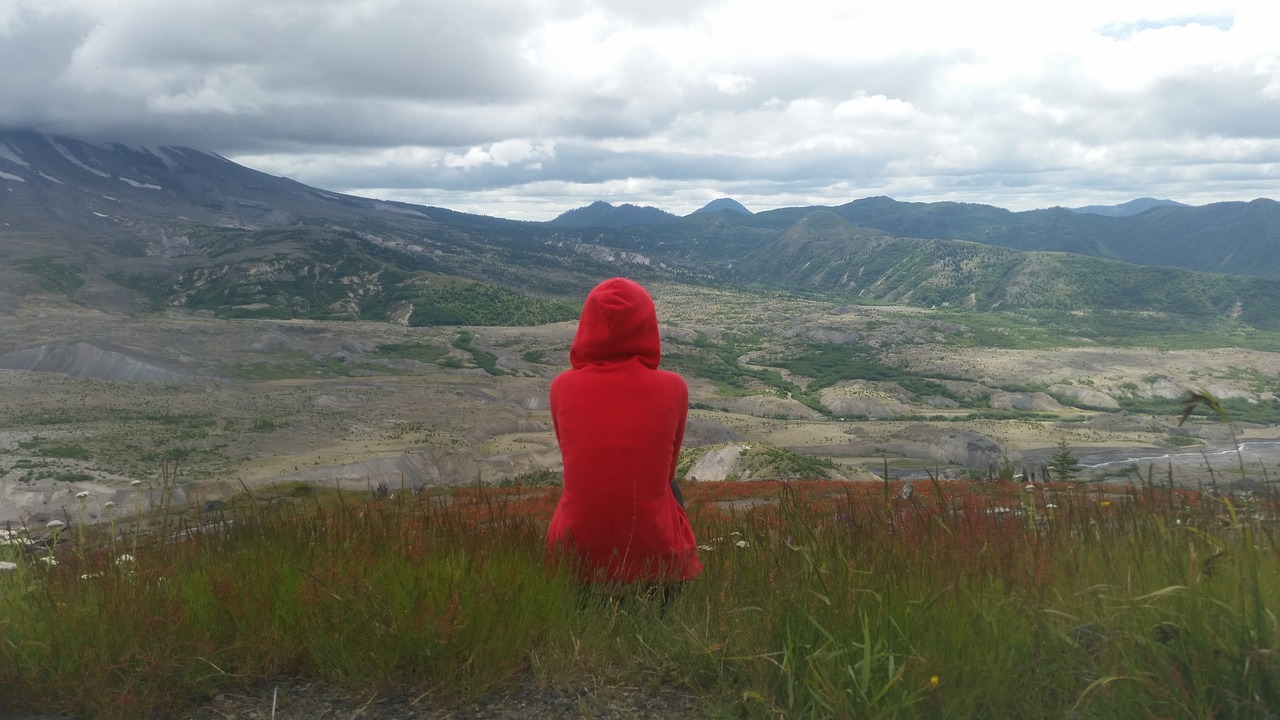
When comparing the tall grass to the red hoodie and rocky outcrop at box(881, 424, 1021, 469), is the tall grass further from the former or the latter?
rocky outcrop at box(881, 424, 1021, 469)

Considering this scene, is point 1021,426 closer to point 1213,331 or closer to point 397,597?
point 397,597

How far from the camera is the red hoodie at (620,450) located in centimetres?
360

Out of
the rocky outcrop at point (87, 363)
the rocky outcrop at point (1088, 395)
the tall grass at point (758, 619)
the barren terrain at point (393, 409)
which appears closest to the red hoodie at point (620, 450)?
the tall grass at point (758, 619)

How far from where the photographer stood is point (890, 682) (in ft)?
7.37

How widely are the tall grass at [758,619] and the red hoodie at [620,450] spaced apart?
179 mm

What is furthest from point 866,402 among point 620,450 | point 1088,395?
point 620,450

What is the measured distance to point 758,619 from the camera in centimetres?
305

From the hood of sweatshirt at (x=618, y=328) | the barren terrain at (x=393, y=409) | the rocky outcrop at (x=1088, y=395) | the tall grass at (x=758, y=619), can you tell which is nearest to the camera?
the tall grass at (x=758, y=619)

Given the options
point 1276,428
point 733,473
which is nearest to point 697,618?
point 733,473

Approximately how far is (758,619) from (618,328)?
1448 millimetres

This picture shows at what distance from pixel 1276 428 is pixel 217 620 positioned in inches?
4125

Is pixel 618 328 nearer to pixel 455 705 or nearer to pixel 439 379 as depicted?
pixel 455 705

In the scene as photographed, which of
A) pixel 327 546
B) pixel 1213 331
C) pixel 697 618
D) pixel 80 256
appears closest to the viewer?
pixel 697 618

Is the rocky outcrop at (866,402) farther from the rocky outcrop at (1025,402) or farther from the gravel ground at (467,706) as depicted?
the gravel ground at (467,706)
